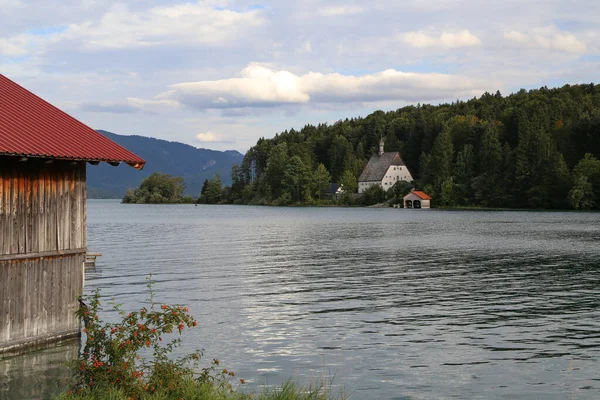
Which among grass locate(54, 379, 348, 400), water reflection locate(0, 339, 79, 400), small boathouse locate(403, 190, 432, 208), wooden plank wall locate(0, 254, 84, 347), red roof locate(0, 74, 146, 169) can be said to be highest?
red roof locate(0, 74, 146, 169)

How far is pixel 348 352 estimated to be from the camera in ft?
65.4

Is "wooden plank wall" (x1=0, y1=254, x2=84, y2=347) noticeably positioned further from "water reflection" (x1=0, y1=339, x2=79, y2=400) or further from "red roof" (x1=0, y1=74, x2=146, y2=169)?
"red roof" (x1=0, y1=74, x2=146, y2=169)

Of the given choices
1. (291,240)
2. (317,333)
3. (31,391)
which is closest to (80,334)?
(31,391)

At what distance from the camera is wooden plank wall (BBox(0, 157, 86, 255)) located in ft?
55.2

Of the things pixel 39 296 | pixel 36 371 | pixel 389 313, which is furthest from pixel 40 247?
pixel 389 313

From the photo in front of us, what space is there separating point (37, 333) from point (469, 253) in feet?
132

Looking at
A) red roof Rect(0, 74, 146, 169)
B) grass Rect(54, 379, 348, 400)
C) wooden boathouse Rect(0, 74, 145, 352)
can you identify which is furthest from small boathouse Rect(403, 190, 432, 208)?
grass Rect(54, 379, 348, 400)

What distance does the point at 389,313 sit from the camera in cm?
2633

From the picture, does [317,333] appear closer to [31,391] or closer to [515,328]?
[515,328]

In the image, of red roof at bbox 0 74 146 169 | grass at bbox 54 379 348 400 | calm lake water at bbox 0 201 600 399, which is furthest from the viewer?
calm lake water at bbox 0 201 600 399

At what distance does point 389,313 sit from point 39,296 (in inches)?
532

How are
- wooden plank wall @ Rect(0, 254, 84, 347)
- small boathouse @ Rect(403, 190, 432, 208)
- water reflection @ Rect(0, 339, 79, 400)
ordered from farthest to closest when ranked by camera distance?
small boathouse @ Rect(403, 190, 432, 208) < wooden plank wall @ Rect(0, 254, 84, 347) < water reflection @ Rect(0, 339, 79, 400)

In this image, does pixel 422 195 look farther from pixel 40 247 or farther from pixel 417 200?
pixel 40 247

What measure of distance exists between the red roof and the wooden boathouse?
0.03 m
